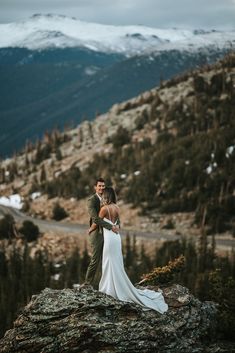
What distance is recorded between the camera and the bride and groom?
1653cm

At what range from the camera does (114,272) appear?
16.6 meters

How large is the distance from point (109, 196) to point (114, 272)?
7.30 ft

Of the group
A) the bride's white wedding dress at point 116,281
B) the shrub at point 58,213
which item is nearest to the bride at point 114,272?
the bride's white wedding dress at point 116,281

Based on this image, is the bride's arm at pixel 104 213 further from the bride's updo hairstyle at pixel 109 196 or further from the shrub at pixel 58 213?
the shrub at pixel 58 213

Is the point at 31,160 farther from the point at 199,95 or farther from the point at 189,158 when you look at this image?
the point at 189,158

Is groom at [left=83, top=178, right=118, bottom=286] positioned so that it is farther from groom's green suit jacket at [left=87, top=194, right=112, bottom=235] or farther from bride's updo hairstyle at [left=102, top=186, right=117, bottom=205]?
bride's updo hairstyle at [left=102, top=186, right=117, bottom=205]

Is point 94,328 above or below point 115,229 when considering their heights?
below

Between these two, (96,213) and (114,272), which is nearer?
(114,272)

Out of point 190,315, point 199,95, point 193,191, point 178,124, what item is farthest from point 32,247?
point 190,315

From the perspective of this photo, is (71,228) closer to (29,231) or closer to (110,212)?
(29,231)

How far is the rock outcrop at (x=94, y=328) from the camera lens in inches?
605

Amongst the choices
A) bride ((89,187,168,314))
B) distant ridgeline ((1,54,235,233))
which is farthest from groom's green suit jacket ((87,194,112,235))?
distant ridgeline ((1,54,235,233))

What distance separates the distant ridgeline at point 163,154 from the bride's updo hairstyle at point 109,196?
50808 mm

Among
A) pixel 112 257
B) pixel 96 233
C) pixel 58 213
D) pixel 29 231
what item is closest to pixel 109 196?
pixel 96 233
